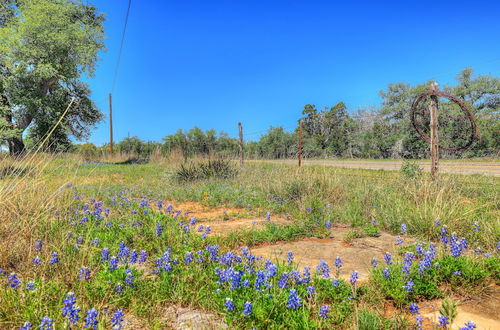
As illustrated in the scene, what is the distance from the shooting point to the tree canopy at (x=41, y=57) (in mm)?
18766

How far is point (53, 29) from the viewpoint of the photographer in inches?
784

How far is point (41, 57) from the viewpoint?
20016mm

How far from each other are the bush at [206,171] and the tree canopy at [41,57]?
1235 centimetres

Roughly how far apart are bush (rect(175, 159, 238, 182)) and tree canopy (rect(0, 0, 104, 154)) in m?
12.3

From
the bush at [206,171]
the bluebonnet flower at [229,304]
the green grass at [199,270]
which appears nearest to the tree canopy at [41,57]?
the bush at [206,171]

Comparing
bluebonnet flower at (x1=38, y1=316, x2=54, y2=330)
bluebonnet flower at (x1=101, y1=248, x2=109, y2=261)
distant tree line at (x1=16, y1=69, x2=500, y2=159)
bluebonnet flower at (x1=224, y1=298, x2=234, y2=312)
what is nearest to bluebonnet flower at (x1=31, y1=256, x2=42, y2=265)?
bluebonnet flower at (x1=101, y1=248, x2=109, y2=261)

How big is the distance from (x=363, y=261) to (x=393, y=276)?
709 millimetres

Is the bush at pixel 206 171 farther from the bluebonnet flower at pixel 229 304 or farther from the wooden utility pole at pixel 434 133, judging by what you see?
the bluebonnet flower at pixel 229 304

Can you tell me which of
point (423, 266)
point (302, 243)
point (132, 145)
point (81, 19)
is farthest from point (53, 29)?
point (423, 266)

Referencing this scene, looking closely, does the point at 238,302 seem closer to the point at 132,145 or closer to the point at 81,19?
the point at 81,19

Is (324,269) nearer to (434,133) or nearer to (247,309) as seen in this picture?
(247,309)

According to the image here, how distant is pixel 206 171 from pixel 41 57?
17766 millimetres

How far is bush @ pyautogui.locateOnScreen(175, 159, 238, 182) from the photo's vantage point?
33.3ft

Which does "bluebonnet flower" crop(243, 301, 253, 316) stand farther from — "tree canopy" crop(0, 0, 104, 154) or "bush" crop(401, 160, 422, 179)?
"tree canopy" crop(0, 0, 104, 154)
